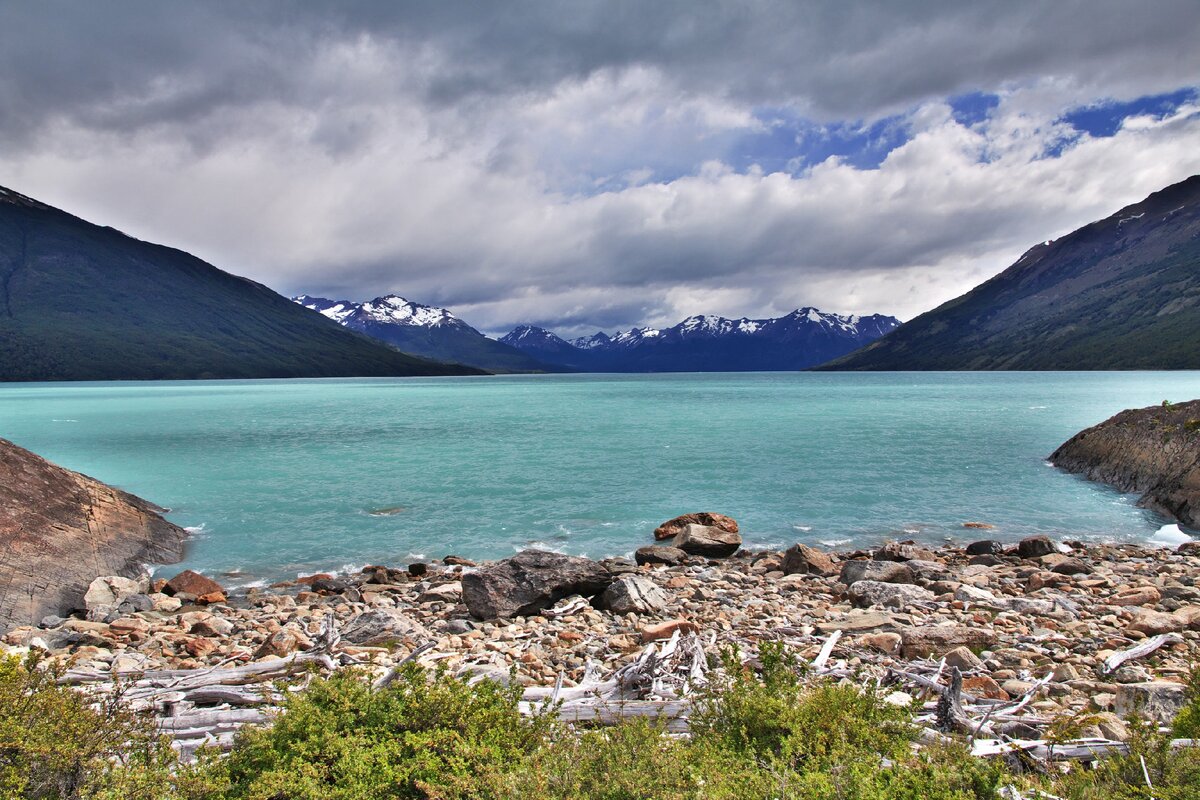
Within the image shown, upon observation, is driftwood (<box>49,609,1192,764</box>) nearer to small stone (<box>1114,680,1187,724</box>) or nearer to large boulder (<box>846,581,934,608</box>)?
small stone (<box>1114,680,1187,724</box>)

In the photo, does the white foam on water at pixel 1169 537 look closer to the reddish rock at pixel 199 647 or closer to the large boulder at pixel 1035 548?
the large boulder at pixel 1035 548

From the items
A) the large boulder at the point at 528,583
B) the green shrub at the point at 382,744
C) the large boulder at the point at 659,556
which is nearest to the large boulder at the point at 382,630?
the large boulder at the point at 528,583

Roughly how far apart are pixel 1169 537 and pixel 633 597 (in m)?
24.0

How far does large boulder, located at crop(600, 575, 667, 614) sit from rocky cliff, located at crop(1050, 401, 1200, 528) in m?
26.3

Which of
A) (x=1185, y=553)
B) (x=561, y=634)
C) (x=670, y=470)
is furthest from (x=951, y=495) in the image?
(x=561, y=634)

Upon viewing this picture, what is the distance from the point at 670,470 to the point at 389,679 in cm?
3532

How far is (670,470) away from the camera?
4294cm

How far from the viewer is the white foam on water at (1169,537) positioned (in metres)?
24.2

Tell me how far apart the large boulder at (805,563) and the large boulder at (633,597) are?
5.94 metres

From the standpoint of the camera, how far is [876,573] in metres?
17.8

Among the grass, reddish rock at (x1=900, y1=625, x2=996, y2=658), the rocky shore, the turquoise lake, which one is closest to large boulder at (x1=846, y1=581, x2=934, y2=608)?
the rocky shore

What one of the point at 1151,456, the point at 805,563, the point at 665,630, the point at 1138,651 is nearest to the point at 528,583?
the point at 665,630

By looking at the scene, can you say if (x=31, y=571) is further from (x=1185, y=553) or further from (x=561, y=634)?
(x=1185, y=553)

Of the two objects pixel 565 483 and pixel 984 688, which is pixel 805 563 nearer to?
pixel 984 688
